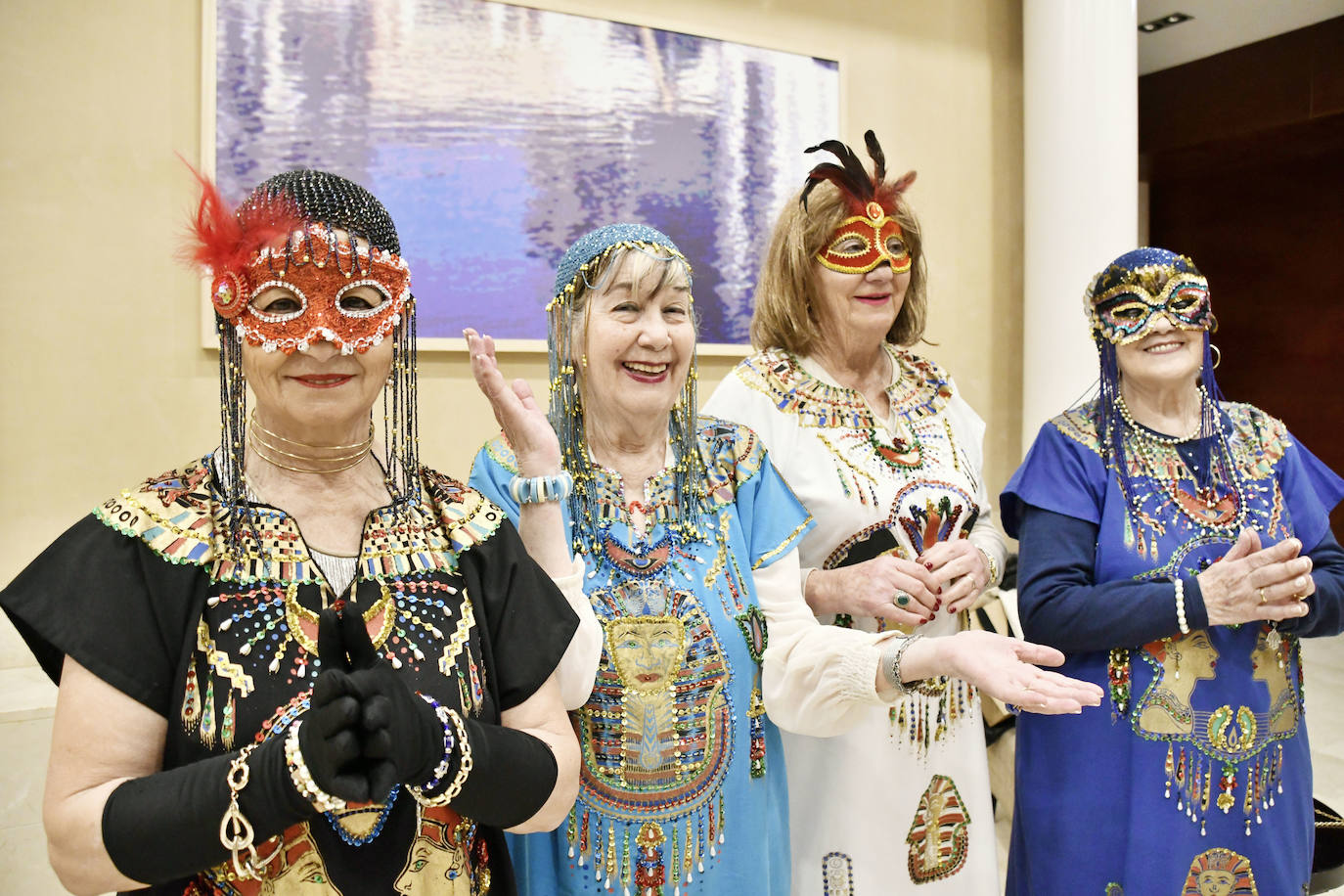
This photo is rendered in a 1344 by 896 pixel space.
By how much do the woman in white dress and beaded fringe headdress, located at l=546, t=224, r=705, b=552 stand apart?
13.9 inches

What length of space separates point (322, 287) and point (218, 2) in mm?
2361

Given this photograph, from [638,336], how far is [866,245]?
2.34 feet

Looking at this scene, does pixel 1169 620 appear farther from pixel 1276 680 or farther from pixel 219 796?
pixel 219 796

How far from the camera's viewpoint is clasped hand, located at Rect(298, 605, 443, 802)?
934 mm

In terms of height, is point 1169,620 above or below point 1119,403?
below

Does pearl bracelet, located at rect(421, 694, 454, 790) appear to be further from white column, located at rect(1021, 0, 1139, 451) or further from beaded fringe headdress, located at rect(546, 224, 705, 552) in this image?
white column, located at rect(1021, 0, 1139, 451)

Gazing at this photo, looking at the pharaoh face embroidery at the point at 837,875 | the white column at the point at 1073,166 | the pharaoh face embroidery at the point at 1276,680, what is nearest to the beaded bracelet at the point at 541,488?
the pharaoh face embroidery at the point at 837,875

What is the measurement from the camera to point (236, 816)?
0.95 metres

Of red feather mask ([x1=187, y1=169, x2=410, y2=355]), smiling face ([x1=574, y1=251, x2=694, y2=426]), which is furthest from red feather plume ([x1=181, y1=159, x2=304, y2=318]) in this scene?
smiling face ([x1=574, y1=251, x2=694, y2=426])

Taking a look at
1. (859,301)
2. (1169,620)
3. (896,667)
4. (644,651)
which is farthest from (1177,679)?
(644,651)

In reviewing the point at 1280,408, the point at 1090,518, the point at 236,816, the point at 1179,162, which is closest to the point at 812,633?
the point at 1090,518

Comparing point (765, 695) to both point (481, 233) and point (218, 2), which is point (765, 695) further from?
point (218, 2)

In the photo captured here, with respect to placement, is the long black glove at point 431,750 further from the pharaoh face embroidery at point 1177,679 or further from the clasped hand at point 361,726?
the pharaoh face embroidery at point 1177,679

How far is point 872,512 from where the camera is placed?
1.95 metres
